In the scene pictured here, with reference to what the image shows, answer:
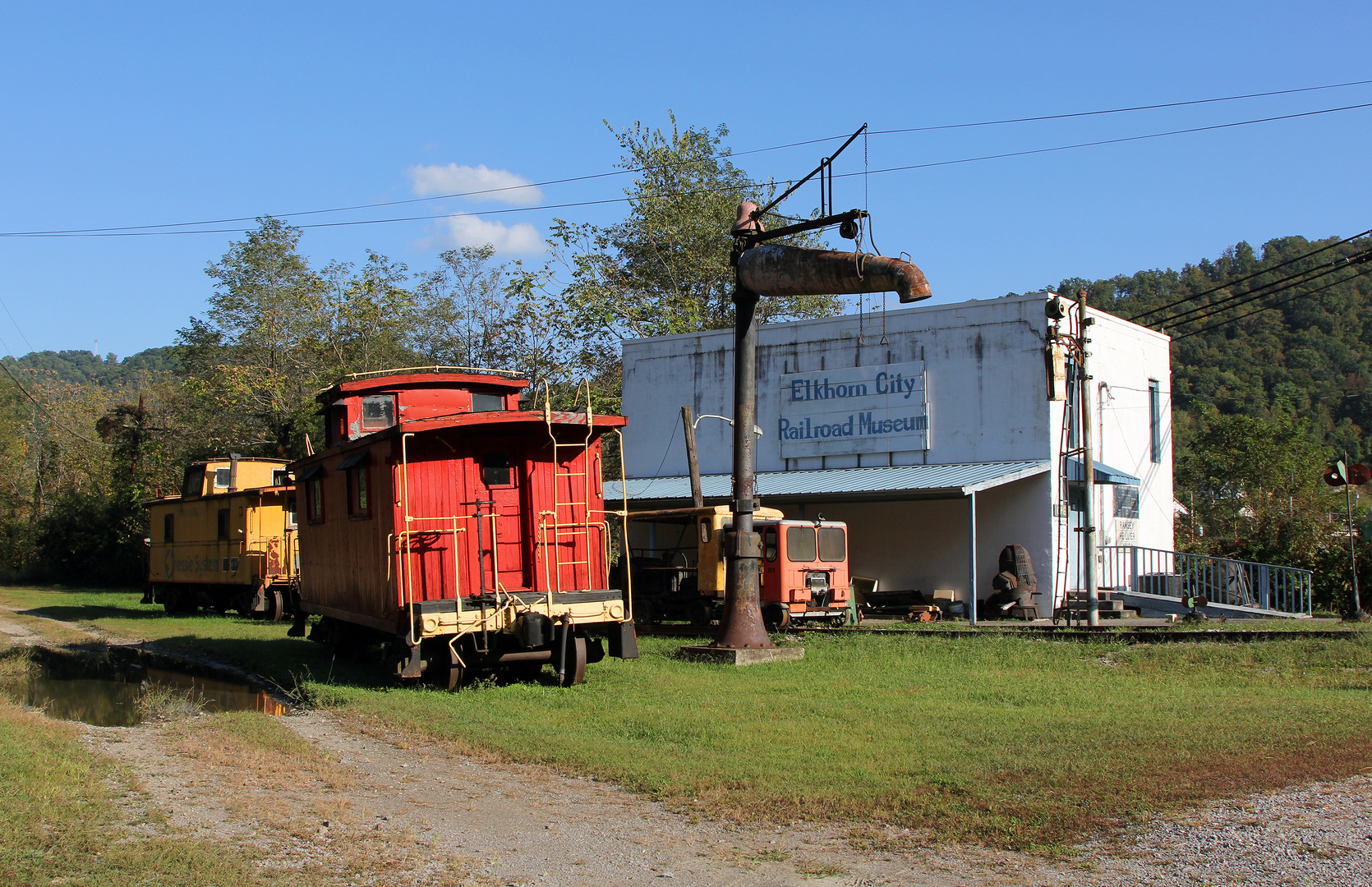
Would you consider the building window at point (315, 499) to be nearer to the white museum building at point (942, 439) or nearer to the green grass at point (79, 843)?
the green grass at point (79, 843)

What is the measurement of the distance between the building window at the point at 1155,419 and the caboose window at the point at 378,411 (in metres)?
20.9

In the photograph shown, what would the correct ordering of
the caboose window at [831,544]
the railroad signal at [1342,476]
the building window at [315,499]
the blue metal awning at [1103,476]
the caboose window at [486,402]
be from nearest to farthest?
1. the caboose window at [486,402]
2. the building window at [315,499]
3. the railroad signal at [1342,476]
4. the caboose window at [831,544]
5. the blue metal awning at [1103,476]

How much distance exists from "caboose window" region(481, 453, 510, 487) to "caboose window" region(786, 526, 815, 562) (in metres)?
8.31

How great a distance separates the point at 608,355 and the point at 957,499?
807 inches

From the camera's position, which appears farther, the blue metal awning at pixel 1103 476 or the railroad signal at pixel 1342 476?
the blue metal awning at pixel 1103 476

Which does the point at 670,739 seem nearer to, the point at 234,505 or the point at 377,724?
the point at 377,724

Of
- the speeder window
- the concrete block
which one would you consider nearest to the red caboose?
the concrete block

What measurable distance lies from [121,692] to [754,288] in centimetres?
1011

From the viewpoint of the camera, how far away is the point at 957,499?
2631 centimetres

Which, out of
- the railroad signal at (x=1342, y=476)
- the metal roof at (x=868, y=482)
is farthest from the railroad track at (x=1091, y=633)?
the railroad signal at (x=1342, y=476)

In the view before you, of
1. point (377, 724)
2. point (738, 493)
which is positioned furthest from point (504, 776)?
point (738, 493)

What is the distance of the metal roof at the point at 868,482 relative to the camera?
915 inches

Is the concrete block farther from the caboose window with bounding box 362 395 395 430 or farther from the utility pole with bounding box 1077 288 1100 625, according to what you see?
the utility pole with bounding box 1077 288 1100 625

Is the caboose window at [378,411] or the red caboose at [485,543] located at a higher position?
the caboose window at [378,411]
